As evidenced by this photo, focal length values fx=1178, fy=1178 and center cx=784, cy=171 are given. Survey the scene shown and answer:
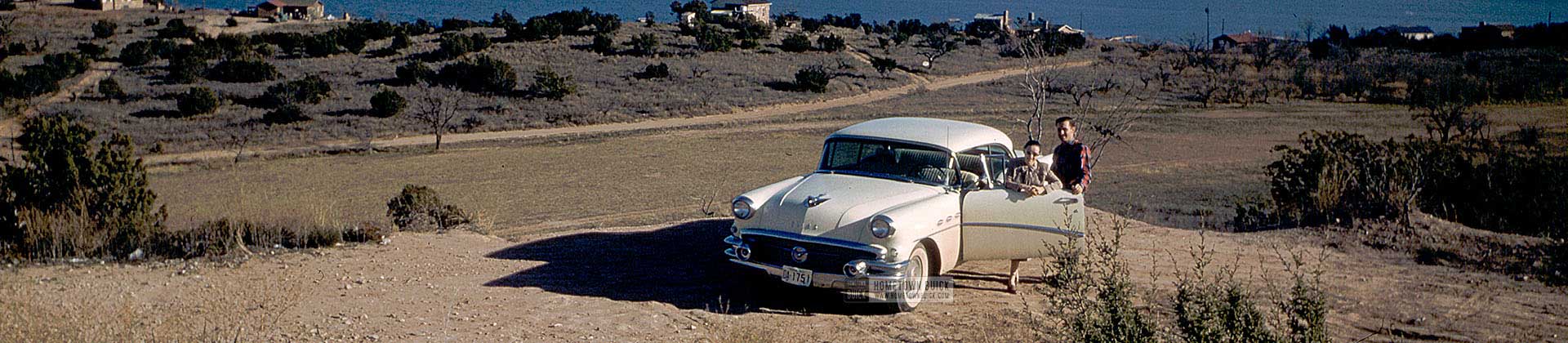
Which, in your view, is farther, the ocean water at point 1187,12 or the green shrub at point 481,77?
the ocean water at point 1187,12

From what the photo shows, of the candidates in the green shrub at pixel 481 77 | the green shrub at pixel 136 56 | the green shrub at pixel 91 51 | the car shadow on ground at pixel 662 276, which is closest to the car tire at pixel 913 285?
the car shadow on ground at pixel 662 276

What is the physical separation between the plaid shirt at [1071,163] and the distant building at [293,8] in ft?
262

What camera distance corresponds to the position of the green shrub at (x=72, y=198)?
10.1 metres

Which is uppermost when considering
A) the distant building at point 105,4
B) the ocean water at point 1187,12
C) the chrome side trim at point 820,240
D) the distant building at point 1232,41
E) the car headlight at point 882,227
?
the ocean water at point 1187,12

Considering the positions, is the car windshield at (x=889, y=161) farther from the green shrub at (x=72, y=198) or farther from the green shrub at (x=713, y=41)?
the green shrub at (x=713, y=41)

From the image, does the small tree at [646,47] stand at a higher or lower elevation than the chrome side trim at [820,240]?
higher

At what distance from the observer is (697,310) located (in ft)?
26.8

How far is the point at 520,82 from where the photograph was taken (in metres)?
44.8

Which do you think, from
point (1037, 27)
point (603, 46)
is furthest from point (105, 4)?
point (1037, 27)

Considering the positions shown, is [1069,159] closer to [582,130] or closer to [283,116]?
[582,130]

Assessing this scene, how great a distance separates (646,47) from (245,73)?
60.5ft

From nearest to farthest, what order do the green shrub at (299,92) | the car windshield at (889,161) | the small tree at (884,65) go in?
the car windshield at (889,161) < the green shrub at (299,92) < the small tree at (884,65)

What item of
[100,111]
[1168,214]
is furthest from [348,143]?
[1168,214]

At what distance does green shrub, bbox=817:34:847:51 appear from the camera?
62531 millimetres
